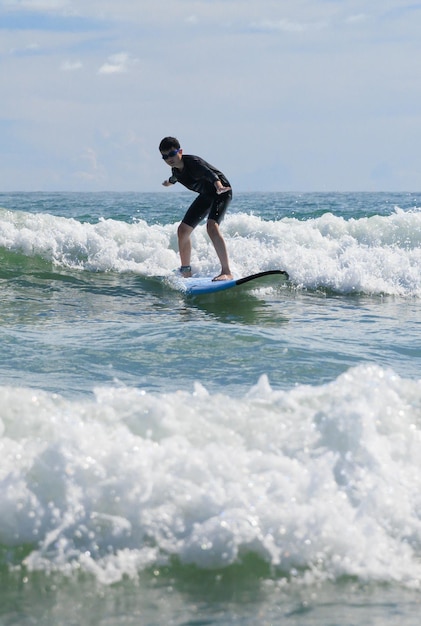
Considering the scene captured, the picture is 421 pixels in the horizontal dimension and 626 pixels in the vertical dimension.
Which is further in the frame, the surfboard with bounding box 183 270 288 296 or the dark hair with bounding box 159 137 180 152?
the surfboard with bounding box 183 270 288 296

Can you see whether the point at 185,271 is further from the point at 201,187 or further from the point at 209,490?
the point at 209,490

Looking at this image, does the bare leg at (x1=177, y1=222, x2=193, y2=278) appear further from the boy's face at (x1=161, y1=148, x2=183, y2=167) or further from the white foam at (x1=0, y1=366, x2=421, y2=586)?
the white foam at (x1=0, y1=366, x2=421, y2=586)

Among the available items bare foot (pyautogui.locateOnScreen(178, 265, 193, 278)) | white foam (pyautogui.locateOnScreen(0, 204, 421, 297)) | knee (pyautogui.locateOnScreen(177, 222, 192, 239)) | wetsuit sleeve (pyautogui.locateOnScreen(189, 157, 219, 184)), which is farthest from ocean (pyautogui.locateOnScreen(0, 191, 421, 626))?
white foam (pyautogui.locateOnScreen(0, 204, 421, 297))

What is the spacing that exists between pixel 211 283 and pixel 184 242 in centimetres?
68

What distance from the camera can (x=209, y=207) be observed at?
421 inches

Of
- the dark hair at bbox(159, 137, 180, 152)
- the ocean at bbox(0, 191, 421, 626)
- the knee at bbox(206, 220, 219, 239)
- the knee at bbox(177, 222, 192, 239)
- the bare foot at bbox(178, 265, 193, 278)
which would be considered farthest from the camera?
the bare foot at bbox(178, 265, 193, 278)

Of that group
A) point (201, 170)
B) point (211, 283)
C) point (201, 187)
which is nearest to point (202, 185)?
point (201, 187)

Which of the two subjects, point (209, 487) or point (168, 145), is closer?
point (209, 487)

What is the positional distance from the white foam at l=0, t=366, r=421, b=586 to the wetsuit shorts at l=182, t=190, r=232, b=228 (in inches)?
235

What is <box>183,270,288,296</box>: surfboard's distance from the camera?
34.6ft

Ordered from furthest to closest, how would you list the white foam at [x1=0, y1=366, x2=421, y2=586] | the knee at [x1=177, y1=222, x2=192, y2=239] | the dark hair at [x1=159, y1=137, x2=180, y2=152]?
the knee at [x1=177, y1=222, x2=192, y2=239], the dark hair at [x1=159, y1=137, x2=180, y2=152], the white foam at [x1=0, y1=366, x2=421, y2=586]

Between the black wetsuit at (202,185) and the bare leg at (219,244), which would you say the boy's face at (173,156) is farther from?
the bare leg at (219,244)

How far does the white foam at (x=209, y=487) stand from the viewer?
3.93m

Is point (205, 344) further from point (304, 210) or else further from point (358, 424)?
point (304, 210)
